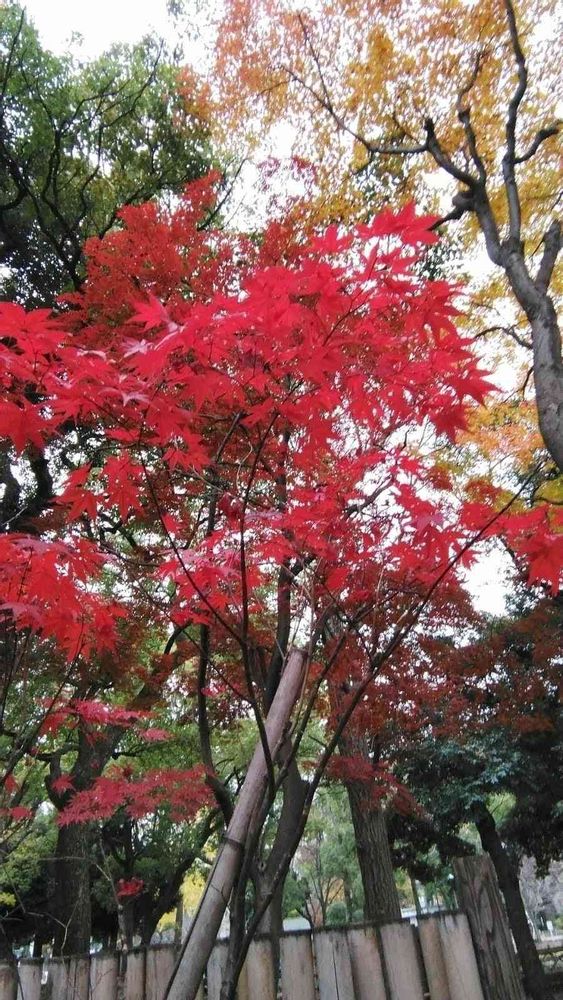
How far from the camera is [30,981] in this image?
278 cm

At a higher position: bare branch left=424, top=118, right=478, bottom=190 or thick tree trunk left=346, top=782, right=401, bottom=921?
bare branch left=424, top=118, right=478, bottom=190

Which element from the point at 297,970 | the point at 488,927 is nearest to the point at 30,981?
the point at 297,970

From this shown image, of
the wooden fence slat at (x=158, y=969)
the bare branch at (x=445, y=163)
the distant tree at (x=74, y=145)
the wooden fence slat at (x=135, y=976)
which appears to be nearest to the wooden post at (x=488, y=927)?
the wooden fence slat at (x=158, y=969)

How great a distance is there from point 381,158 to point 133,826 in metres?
16.5

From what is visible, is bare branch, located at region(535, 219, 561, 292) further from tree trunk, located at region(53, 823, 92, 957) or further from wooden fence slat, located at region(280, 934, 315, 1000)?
tree trunk, located at region(53, 823, 92, 957)

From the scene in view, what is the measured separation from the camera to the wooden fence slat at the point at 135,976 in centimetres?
265

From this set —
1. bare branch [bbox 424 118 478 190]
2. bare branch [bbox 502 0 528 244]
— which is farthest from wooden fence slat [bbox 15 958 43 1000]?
bare branch [bbox 424 118 478 190]

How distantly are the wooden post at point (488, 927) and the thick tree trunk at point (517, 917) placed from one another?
9.94 m

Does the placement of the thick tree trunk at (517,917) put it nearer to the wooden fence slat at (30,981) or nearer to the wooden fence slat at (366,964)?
the wooden fence slat at (366,964)

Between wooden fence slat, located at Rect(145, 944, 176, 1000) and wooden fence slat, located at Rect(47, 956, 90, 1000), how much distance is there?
289 mm

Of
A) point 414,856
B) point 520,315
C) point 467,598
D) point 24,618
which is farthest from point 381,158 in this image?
point 414,856

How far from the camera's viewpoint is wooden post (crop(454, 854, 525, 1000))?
2.62 meters

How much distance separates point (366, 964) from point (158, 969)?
0.89 m

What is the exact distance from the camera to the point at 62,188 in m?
8.42
